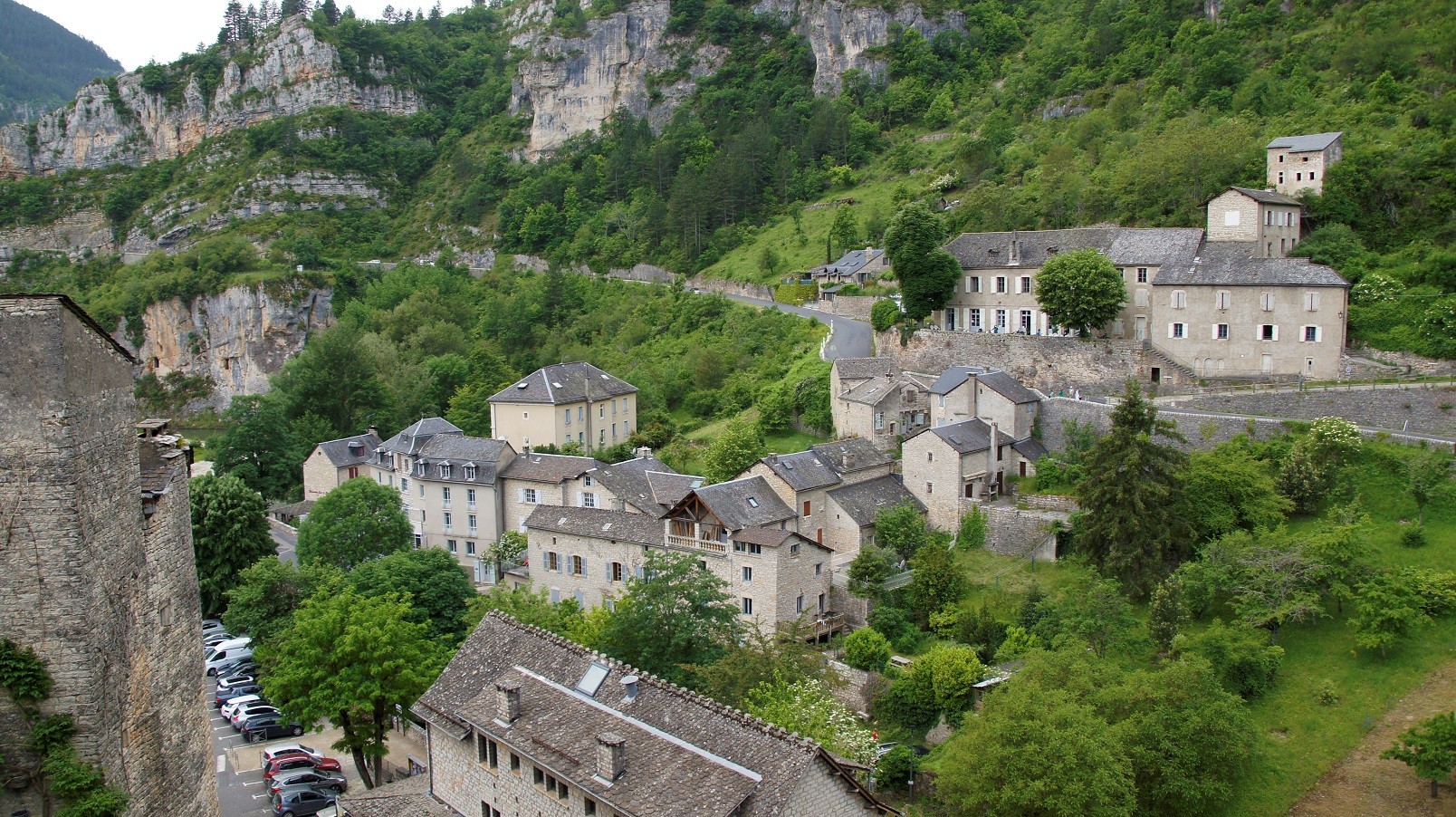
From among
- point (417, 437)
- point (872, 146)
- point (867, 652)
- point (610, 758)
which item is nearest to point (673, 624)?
point (867, 652)

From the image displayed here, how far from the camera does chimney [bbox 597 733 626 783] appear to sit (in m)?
18.4

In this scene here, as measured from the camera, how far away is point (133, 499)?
13.6 meters

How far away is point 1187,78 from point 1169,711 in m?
58.7

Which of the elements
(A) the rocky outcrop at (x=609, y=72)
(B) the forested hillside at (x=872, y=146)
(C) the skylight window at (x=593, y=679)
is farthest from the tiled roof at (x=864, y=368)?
(A) the rocky outcrop at (x=609, y=72)

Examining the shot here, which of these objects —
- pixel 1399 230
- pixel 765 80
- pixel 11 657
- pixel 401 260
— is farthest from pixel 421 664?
pixel 765 80

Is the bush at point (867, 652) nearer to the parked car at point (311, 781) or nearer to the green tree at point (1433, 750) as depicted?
the green tree at point (1433, 750)

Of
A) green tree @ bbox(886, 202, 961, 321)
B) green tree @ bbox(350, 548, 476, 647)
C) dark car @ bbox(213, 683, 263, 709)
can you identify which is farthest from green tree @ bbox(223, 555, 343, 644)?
green tree @ bbox(886, 202, 961, 321)

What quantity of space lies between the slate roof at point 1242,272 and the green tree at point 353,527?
3267 centimetres

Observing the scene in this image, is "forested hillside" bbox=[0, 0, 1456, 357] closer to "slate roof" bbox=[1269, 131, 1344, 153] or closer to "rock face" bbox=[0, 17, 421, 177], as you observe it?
"slate roof" bbox=[1269, 131, 1344, 153]

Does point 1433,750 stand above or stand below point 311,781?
above

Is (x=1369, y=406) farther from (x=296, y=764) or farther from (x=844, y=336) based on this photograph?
(x=296, y=764)

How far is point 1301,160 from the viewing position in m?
49.1

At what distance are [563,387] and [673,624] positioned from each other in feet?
85.9

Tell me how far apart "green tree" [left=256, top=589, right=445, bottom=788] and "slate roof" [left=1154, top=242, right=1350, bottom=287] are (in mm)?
32010
